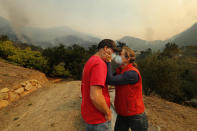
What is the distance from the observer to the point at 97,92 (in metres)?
1.40

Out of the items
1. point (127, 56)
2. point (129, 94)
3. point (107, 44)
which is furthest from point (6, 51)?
point (129, 94)

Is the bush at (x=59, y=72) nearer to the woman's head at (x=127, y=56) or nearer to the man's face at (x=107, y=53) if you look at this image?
the woman's head at (x=127, y=56)

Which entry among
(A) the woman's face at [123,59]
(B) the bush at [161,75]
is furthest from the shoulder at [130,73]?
(B) the bush at [161,75]

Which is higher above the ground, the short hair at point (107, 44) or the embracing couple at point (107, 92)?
the short hair at point (107, 44)

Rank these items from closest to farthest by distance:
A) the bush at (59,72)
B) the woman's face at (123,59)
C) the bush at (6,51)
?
1. the woman's face at (123,59)
2. the bush at (6,51)
3. the bush at (59,72)

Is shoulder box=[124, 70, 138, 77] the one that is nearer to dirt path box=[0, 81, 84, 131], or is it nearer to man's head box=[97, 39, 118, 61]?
man's head box=[97, 39, 118, 61]

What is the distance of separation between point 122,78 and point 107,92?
13.6 inches

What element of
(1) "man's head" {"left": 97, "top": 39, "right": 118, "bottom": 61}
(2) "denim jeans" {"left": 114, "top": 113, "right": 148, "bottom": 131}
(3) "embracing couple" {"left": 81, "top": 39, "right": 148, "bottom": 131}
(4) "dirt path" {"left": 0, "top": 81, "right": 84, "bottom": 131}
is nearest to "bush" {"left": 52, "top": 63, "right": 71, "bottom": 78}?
(4) "dirt path" {"left": 0, "top": 81, "right": 84, "bottom": 131}

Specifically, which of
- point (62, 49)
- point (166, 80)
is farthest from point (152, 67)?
point (62, 49)

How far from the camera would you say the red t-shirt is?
141cm

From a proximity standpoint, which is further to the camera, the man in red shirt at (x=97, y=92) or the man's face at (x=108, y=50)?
the man's face at (x=108, y=50)

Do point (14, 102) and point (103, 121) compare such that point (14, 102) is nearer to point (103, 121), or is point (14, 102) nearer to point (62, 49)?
point (103, 121)

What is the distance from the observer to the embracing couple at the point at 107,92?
4.68 feet

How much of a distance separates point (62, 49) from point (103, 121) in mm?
25873
